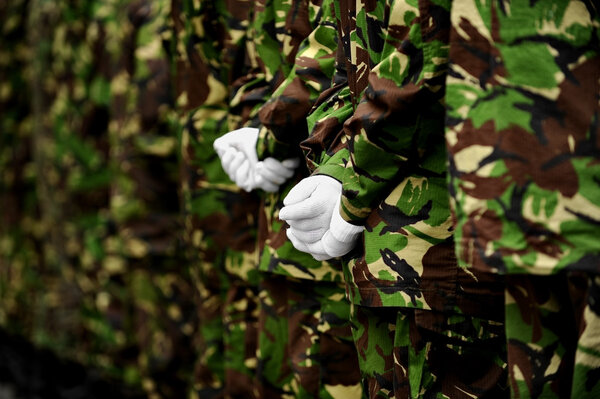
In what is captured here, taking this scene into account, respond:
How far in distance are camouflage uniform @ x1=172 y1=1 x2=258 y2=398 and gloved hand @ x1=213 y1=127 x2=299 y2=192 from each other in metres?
0.25

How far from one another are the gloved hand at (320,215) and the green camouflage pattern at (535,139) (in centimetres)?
32

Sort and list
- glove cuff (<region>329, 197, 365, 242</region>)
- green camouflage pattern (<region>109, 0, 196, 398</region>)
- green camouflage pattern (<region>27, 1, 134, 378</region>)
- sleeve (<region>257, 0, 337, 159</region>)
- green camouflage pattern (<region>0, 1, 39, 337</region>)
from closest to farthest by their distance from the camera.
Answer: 1. glove cuff (<region>329, 197, 365, 242</region>)
2. sleeve (<region>257, 0, 337, 159</region>)
3. green camouflage pattern (<region>109, 0, 196, 398</region>)
4. green camouflage pattern (<region>27, 1, 134, 378</region>)
5. green camouflage pattern (<region>0, 1, 39, 337</region>)

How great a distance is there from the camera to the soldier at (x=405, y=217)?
1.02 metres

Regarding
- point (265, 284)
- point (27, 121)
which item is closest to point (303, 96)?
point (265, 284)

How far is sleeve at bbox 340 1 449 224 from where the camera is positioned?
996mm

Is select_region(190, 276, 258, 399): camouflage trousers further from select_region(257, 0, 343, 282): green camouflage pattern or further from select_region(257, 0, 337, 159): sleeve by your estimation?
select_region(257, 0, 337, 159): sleeve

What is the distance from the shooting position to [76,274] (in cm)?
310

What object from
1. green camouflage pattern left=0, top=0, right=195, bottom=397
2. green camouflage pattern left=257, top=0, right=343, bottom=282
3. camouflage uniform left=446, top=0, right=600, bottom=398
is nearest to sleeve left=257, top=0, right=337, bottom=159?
green camouflage pattern left=257, top=0, right=343, bottom=282

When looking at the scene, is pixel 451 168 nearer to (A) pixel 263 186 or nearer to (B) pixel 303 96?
(B) pixel 303 96

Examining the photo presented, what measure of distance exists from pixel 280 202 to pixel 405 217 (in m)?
0.49

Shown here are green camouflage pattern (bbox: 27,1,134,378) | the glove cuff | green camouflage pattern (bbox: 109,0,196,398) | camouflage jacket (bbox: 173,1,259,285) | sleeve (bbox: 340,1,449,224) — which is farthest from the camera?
green camouflage pattern (bbox: 27,1,134,378)

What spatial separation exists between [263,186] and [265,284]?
Result: 24 centimetres

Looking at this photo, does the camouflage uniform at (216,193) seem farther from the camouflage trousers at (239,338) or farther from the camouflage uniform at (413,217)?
the camouflage uniform at (413,217)

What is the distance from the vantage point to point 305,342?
1.52 metres
